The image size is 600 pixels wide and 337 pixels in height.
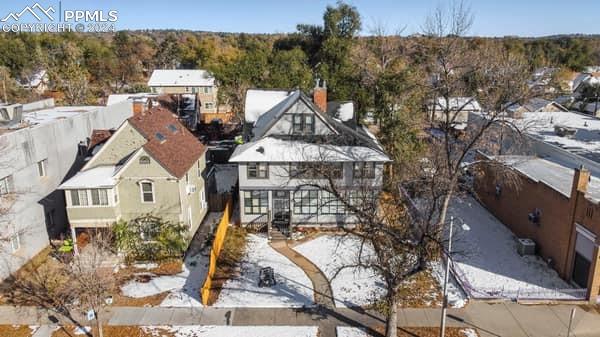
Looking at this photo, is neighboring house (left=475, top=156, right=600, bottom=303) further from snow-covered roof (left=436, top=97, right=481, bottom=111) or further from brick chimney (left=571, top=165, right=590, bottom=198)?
snow-covered roof (left=436, top=97, right=481, bottom=111)

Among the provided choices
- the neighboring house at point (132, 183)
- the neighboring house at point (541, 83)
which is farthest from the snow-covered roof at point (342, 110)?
the neighboring house at point (132, 183)

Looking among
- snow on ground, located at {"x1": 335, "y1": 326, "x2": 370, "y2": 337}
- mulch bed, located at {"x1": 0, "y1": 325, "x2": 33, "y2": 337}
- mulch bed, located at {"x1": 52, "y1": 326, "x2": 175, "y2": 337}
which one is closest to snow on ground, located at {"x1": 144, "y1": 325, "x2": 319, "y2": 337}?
mulch bed, located at {"x1": 52, "y1": 326, "x2": 175, "y2": 337}

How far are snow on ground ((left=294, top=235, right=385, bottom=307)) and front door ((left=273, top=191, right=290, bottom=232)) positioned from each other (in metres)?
2.36

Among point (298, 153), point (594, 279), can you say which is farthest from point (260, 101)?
point (594, 279)

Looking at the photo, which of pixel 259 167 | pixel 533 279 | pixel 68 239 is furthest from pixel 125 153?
pixel 533 279

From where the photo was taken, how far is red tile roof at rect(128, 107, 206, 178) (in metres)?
23.0

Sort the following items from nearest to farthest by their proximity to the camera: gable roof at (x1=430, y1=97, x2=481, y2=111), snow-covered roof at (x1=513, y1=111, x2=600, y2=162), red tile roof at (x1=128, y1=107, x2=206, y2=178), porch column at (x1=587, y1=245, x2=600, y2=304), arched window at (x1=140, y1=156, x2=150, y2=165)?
porch column at (x1=587, y1=245, x2=600, y2=304), gable roof at (x1=430, y1=97, x2=481, y2=111), arched window at (x1=140, y1=156, x2=150, y2=165), red tile roof at (x1=128, y1=107, x2=206, y2=178), snow-covered roof at (x1=513, y1=111, x2=600, y2=162)

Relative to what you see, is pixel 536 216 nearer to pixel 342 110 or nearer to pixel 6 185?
pixel 342 110

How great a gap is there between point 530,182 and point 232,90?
1522 inches

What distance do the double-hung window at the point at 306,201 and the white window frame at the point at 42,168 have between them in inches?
586

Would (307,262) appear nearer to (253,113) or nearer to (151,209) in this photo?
(151,209)

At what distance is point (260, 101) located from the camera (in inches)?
1430

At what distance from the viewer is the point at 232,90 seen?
54.1m

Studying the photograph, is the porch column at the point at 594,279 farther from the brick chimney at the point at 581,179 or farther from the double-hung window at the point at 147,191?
the double-hung window at the point at 147,191
